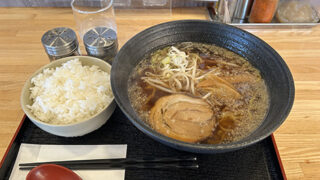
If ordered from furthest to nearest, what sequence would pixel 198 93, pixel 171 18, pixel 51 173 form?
pixel 171 18
pixel 198 93
pixel 51 173

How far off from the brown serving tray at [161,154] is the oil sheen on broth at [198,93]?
145mm

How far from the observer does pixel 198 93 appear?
136 cm

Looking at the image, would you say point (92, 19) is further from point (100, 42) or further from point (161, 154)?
point (161, 154)

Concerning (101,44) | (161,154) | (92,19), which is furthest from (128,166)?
(92,19)

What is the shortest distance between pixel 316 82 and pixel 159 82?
1.21 metres

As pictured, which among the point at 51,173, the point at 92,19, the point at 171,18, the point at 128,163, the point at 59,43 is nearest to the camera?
the point at 51,173

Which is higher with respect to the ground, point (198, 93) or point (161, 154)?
point (198, 93)

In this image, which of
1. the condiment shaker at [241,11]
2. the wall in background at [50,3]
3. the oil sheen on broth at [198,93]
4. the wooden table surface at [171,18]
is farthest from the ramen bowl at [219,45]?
the wall in background at [50,3]

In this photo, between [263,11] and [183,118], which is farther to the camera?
[263,11]

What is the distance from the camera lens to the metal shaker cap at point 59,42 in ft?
4.76

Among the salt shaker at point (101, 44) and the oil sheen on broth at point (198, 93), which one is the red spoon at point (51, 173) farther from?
the salt shaker at point (101, 44)

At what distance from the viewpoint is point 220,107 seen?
4.17 feet

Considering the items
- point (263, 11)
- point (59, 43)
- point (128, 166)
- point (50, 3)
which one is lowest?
point (128, 166)

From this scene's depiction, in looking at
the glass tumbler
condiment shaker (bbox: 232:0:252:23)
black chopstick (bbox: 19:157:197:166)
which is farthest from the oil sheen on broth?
condiment shaker (bbox: 232:0:252:23)
